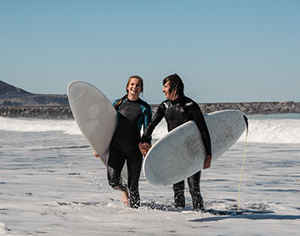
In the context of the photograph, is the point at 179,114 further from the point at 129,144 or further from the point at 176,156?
the point at 129,144

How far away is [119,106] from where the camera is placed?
15.5ft

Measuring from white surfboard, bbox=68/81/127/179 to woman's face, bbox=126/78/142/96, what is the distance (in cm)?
33

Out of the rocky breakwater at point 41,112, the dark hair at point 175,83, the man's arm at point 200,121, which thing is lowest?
the man's arm at point 200,121

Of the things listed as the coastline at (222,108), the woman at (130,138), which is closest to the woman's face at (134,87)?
the woman at (130,138)

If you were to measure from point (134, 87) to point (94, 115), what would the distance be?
0.59 metres

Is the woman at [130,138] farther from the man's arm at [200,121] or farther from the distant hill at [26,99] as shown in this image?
the distant hill at [26,99]

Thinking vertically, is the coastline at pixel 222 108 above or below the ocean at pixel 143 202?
above

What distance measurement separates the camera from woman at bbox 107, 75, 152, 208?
4.56 metres

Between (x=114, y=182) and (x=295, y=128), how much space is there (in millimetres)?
10380

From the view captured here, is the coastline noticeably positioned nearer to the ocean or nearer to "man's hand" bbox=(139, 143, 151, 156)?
the ocean

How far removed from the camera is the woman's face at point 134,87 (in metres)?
4.54

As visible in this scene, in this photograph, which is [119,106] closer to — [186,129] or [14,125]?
[186,129]

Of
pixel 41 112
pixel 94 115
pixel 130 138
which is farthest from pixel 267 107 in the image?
pixel 130 138

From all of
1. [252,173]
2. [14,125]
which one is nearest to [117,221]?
[252,173]
